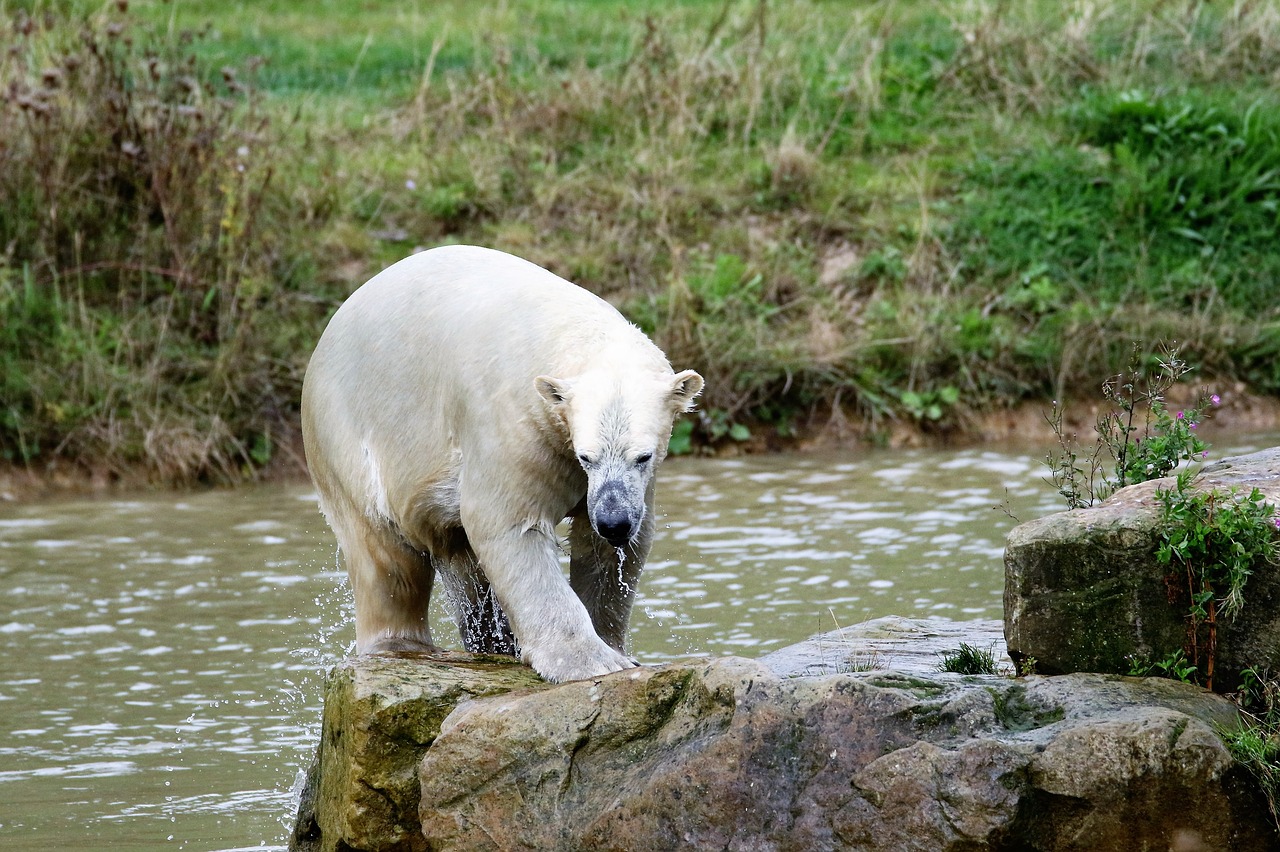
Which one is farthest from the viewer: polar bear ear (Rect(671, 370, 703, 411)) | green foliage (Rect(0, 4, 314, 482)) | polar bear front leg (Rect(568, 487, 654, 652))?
green foliage (Rect(0, 4, 314, 482))

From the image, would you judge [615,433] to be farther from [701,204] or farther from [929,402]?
[701,204]

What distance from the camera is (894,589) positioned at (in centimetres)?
819

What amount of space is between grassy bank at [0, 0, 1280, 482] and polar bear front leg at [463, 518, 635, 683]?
6756 millimetres

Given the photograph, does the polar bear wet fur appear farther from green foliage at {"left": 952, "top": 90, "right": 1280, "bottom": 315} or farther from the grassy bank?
green foliage at {"left": 952, "top": 90, "right": 1280, "bottom": 315}

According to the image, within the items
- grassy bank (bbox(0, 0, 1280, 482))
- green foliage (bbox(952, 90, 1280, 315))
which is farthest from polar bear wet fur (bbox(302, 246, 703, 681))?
green foliage (bbox(952, 90, 1280, 315))

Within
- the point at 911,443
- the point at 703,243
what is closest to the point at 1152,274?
the point at 911,443

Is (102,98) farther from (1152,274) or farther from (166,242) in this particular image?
(1152,274)

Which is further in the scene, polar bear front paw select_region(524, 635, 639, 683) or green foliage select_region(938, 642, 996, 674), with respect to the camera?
green foliage select_region(938, 642, 996, 674)

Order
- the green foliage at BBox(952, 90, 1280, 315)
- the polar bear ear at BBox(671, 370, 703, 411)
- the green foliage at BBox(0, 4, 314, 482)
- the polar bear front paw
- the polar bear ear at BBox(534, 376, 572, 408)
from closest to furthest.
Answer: the polar bear ear at BBox(534, 376, 572, 408) → the polar bear ear at BBox(671, 370, 703, 411) → the polar bear front paw → the green foliage at BBox(0, 4, 314, 482) → the green foliage at BBox(952, 90, 1280, 315)

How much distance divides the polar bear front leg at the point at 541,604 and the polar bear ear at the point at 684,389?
1.74 feet

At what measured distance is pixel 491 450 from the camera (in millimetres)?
4855

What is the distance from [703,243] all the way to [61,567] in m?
5.87

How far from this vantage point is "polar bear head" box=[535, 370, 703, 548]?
174 inches

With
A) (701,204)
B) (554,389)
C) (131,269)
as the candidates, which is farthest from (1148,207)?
(554,389)
